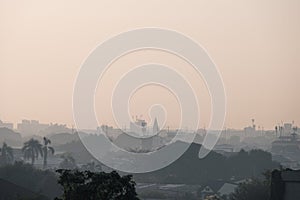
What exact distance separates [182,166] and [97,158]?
47.5 meters

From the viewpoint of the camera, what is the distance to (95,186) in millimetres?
21547

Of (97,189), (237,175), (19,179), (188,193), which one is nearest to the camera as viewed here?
(97,189)

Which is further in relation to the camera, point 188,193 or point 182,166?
point 182,166

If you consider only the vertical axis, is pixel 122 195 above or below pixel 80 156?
below

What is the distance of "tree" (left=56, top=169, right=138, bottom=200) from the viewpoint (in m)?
21.4

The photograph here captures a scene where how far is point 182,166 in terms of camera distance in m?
116

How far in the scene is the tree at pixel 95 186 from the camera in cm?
2144

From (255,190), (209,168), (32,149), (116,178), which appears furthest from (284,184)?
(32,149)

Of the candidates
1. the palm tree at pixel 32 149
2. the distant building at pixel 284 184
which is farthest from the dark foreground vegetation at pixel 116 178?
A: the distant building at pixel 284 184

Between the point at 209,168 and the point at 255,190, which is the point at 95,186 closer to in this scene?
the point at 255,190

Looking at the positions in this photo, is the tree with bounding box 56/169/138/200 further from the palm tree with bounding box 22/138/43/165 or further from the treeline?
the palm tree with bounding box 22/138/43/165

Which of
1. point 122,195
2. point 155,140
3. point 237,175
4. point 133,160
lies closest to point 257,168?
point 237,175

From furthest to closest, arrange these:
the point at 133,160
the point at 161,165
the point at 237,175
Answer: the point at 133,160, the point at 161,165, the point at 237,175

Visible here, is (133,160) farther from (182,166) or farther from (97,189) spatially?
(97,189)
